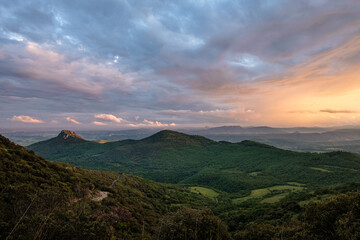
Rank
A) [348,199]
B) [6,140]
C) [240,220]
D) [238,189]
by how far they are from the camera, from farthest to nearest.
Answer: [238,189] < [240,220] < [6,140] < [348,199]

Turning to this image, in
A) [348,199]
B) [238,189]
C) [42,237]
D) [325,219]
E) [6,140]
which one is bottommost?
[238,189]

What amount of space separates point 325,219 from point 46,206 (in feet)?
131

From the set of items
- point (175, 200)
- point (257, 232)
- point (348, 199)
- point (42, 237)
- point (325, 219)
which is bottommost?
point (175, 200)

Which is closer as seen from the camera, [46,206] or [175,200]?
[46,206]

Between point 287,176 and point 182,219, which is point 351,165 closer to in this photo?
point 287,176

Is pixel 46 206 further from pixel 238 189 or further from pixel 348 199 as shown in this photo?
pixel 238 189

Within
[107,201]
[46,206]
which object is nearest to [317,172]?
[107,201]

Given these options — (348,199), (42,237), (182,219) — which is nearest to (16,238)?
(42,237)

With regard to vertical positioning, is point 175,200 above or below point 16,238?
below

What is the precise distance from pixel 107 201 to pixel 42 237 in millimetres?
34799

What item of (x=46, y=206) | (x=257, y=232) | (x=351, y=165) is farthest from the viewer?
(x=351, y=165)

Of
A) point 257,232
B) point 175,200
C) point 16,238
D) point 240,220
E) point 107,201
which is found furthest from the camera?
point 175,200

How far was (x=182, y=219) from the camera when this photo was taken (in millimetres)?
24516

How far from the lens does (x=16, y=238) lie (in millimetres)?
14492
